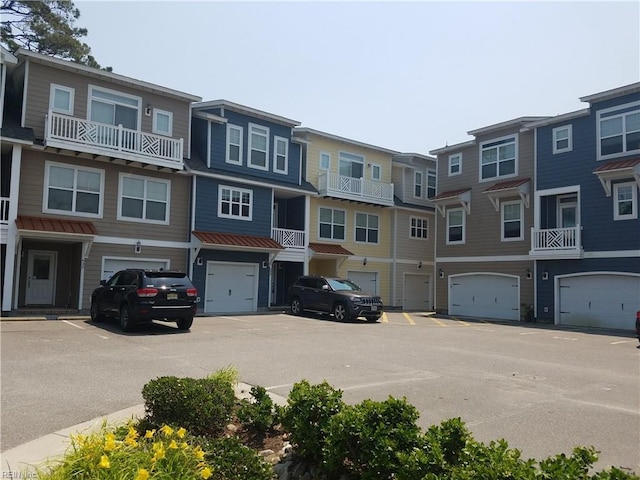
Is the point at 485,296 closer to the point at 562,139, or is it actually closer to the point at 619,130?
the point at 562,139

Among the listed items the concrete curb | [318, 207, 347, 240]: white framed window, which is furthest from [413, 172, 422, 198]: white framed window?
the concrete curb

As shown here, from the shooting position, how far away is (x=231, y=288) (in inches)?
925

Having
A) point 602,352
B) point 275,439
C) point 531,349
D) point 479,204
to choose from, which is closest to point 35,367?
point 275,439

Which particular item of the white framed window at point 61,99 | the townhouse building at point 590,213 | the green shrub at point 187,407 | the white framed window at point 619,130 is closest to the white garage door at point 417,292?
the townhouse building at point 590,213

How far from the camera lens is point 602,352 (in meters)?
13.7

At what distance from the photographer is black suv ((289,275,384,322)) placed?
2053 centimetres

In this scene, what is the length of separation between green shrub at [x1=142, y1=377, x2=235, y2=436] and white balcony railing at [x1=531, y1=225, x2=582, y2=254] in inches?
812

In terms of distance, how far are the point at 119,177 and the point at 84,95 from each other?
3.31m

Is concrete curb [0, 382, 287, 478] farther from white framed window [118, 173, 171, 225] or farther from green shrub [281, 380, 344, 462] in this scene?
white framed window [118, 173, 171, 225]

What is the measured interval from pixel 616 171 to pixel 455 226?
31.1ft

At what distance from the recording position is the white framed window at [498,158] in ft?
84.7

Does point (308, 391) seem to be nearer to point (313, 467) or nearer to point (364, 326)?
point (313, 467)

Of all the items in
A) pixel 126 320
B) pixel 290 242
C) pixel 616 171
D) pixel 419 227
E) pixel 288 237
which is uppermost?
pixel 616 171

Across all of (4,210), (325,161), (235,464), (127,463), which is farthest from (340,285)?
(127,463)
